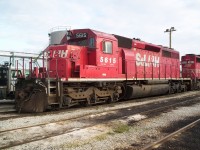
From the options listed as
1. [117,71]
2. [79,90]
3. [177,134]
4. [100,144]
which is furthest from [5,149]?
[117,71]

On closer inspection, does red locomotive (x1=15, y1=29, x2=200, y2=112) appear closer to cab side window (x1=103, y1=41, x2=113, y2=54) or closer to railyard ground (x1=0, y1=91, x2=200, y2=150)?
cab side window (x1=103, y1=41, x2=113, y2=54)

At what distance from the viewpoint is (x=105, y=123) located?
773cm

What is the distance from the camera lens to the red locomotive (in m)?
9.98

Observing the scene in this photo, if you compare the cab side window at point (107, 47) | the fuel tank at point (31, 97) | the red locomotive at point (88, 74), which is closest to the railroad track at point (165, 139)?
the red locomotive at point (88, 74)

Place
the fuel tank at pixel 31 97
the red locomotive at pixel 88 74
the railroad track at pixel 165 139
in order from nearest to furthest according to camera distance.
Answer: the railroad track at pixel 165 139 → the fuel tank at pixel 31 97 → the red locomotive at pixel 88 74

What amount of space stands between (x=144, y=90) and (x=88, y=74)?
529 centimetres

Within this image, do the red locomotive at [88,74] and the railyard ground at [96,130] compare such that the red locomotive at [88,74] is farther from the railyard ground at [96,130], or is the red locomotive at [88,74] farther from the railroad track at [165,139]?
the railroad track at [165,139]

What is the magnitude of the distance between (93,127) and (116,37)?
742 centimetres

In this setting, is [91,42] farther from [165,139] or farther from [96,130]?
[165,139]

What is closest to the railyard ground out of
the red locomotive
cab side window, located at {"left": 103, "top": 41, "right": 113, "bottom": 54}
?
the red locomotive

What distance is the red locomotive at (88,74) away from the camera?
9977 mm

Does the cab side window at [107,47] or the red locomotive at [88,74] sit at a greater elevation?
the cab side window at [107,47]

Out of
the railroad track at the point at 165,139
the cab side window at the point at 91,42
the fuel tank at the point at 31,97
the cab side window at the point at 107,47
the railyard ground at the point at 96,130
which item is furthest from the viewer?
the cab side window at the point at 107,47

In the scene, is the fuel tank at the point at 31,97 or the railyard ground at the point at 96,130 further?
the fuel tank at the point at 31,97
